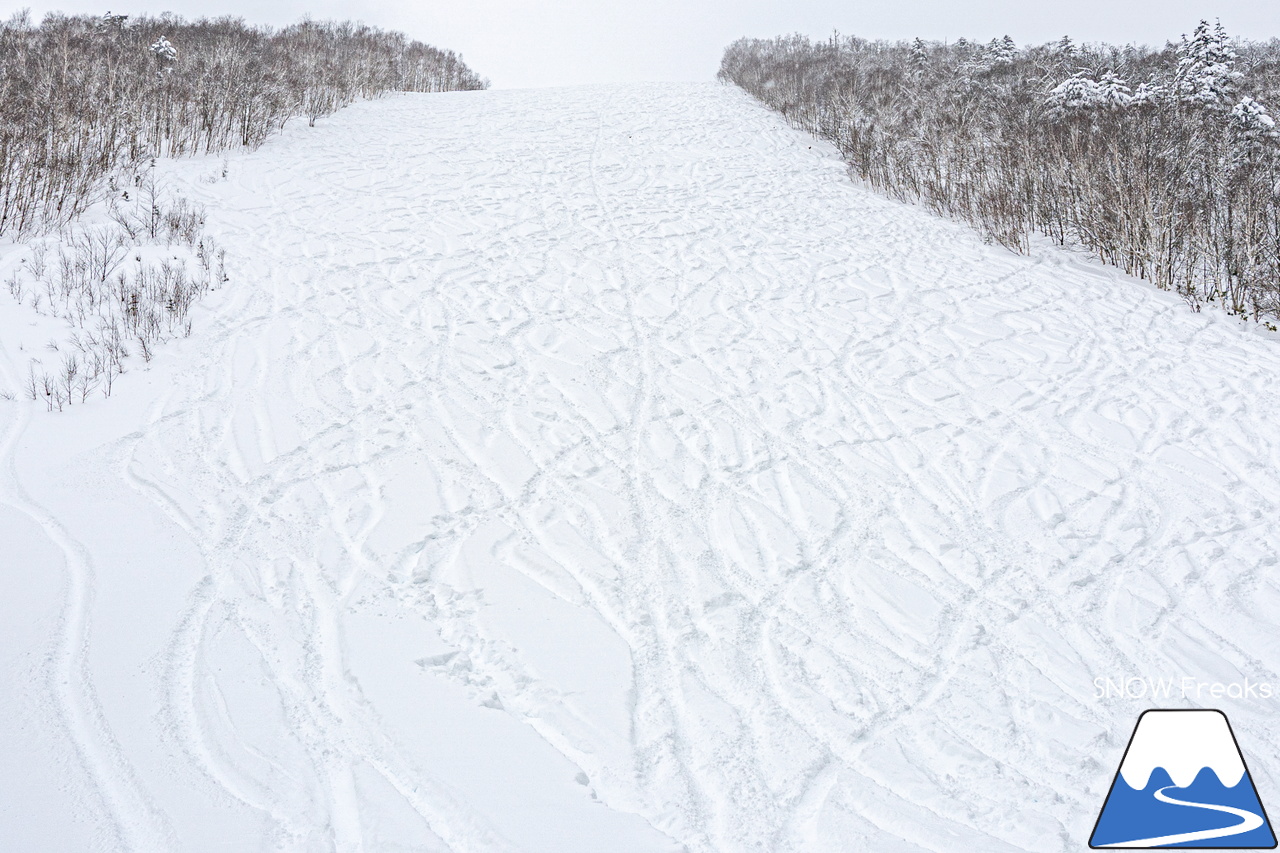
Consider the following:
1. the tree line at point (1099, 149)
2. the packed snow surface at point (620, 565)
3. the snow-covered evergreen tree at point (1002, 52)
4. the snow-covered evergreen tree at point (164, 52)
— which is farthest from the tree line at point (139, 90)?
the snow-covered evergreen tree at point (1002, 52)

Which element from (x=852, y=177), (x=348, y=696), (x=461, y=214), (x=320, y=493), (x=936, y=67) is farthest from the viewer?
(x=936, y=67)

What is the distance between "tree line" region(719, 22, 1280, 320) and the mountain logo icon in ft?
19.9

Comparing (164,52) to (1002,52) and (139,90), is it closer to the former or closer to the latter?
(139,90)

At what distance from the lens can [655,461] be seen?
4.32 metres

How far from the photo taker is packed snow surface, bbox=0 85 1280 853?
232cm

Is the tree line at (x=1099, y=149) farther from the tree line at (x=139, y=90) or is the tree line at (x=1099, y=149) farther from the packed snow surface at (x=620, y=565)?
the tree line at (x=139, y=90)

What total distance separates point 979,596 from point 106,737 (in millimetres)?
3521

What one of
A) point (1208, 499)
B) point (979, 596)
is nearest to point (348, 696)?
point (979, 596)

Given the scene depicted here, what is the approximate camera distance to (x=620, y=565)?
3.43 metres

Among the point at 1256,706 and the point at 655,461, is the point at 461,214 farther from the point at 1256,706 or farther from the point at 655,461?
the point at 1256,706

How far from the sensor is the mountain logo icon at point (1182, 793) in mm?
2248

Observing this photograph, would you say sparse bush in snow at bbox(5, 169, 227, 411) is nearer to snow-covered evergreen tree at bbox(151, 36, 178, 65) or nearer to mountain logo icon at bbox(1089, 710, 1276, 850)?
mountain logo icon at bbox(1089, 710, 1276, 850)
